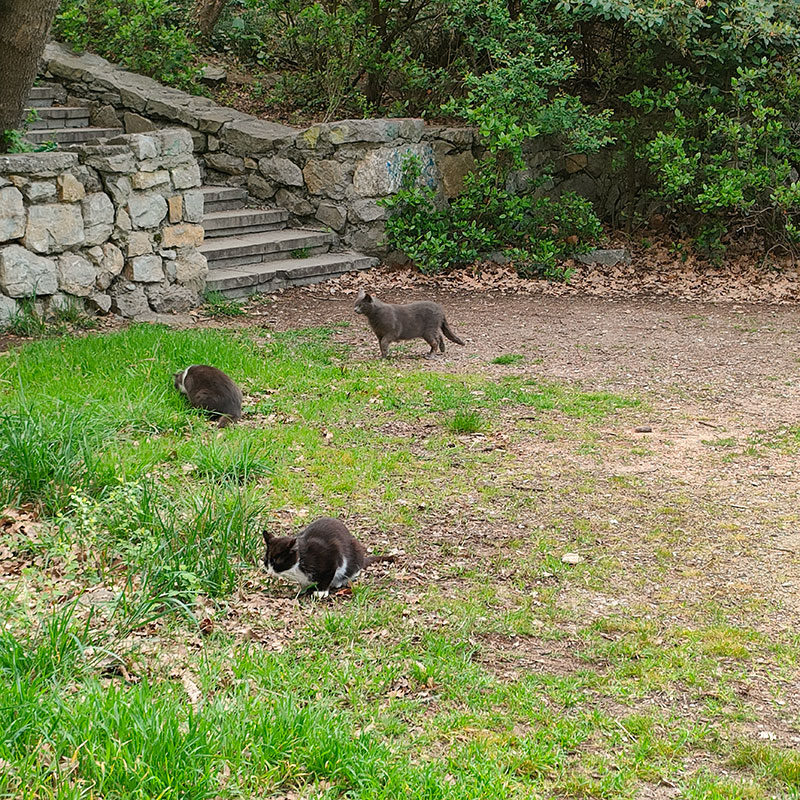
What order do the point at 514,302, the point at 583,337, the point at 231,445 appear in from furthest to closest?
1. the point at 514,302
2. the point at 583,337
3. the point at 231,445

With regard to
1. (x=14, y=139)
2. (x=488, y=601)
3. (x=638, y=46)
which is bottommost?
(x=488, y=601)

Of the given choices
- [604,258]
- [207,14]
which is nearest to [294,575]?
[604,258]

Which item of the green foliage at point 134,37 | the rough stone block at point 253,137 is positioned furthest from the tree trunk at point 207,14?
the rough stone block at point 253,137

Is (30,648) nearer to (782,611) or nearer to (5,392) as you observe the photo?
(782,611)

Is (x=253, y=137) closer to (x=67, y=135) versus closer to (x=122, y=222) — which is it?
(x=67, y=135)

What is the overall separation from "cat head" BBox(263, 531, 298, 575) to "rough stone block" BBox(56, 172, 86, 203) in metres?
5.68

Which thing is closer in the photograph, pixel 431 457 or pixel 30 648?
pixel 30 648

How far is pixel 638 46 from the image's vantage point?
41.6 ft

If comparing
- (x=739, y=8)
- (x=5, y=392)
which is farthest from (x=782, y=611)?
(x=739, y=8)

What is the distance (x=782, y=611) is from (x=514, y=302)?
23.7ft

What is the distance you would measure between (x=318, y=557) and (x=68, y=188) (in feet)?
19.1

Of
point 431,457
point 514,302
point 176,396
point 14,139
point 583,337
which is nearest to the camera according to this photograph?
point 431,457

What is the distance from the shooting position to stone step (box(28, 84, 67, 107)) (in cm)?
1278

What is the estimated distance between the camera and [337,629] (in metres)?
4.25
